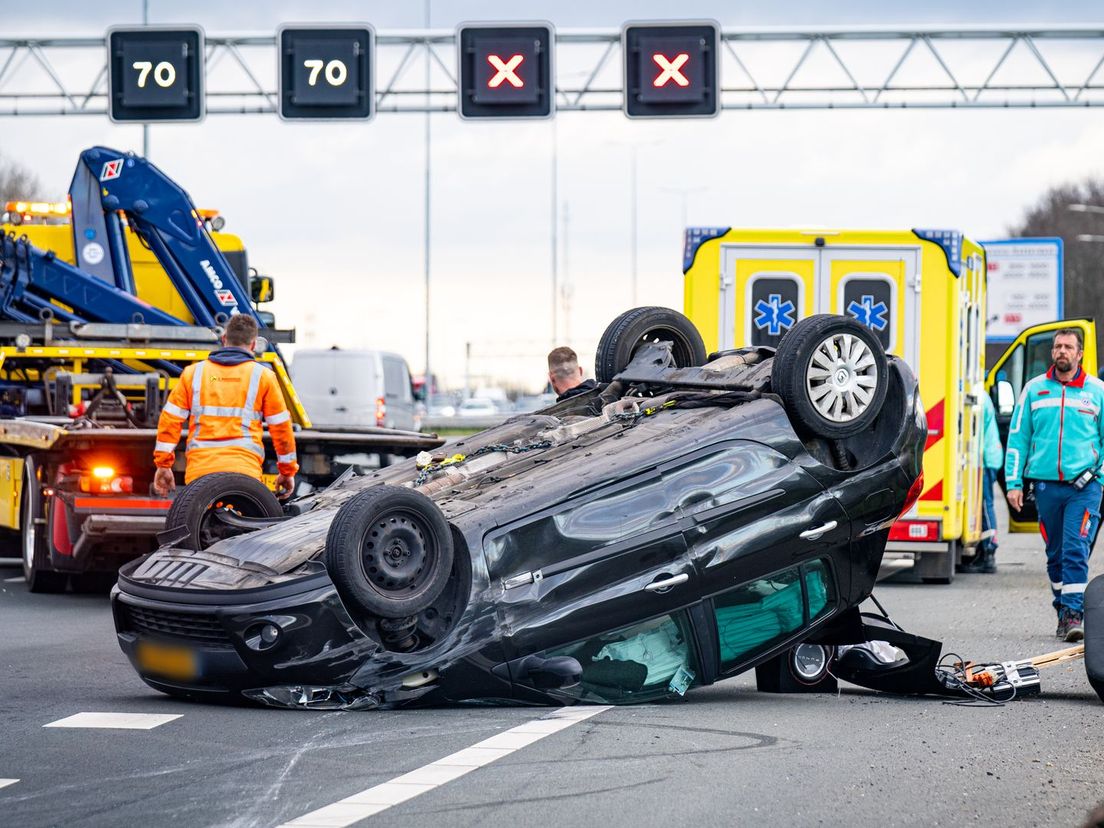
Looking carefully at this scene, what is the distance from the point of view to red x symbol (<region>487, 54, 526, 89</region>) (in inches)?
890

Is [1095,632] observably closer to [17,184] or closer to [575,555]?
[575,555]

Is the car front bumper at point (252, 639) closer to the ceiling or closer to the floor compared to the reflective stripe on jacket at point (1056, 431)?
closer to the floor

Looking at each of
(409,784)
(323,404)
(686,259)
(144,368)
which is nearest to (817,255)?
(686,259)

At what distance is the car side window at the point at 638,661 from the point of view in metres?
7.56

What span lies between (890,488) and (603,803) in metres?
3.02

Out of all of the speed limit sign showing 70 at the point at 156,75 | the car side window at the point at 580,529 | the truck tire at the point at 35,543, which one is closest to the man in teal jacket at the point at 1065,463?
the car side window at the point at 580,529

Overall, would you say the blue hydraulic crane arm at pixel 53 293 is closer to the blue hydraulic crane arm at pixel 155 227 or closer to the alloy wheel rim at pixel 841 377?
the blue hydraulic crane arm at pixel 155 227

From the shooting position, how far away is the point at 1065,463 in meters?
11.0

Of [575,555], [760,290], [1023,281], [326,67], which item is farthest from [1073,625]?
[1023,281]

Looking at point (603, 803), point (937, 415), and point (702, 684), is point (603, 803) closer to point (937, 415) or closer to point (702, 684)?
point (702, 684)

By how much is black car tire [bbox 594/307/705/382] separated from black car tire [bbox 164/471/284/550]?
1.91 meters

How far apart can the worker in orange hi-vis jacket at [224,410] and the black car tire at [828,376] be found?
11.4ft

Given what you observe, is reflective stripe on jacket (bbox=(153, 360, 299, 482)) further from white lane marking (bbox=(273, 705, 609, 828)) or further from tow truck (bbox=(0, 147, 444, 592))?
white lane marking (bbox=(273, 705, 609, 828))

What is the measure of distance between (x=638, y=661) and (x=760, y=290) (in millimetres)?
6969
